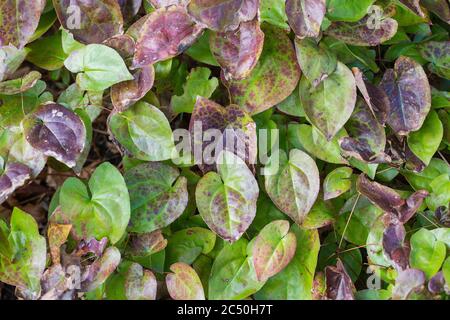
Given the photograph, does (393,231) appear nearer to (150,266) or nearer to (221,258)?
(221,258)

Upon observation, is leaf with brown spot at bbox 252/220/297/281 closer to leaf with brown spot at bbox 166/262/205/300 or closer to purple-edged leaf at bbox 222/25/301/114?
leaf with brown spot at bbox 166/262/205/300

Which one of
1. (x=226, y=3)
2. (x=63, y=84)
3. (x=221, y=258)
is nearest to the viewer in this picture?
(x=226, y=3)

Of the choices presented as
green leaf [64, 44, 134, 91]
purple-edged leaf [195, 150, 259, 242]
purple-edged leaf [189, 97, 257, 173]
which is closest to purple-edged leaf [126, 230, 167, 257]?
purple-edged leaf [195, 150, 259, 242]

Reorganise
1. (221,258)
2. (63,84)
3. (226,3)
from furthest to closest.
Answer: (63,84) < (221,258) < (226,3)

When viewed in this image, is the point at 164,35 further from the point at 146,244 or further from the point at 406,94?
the point at 406,94

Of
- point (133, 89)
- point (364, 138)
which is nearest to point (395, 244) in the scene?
point (364, 138)
